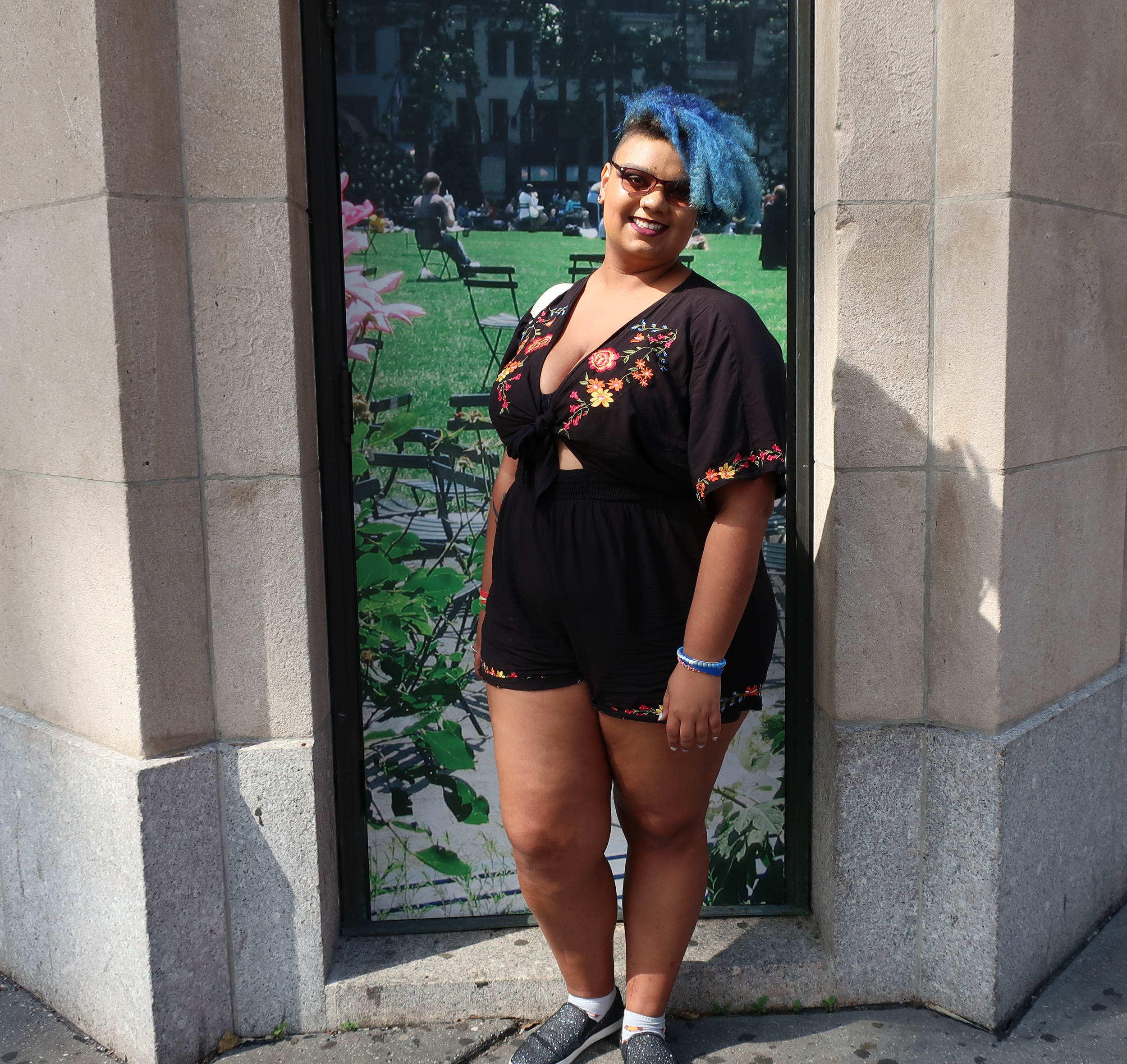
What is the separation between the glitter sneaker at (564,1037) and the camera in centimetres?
263

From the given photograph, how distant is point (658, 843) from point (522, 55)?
6.75 ft

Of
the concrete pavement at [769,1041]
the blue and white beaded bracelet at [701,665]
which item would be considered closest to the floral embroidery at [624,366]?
the blue and white beaded bracelet at [701,665]

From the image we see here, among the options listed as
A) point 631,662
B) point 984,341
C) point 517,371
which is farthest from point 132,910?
point 984,341

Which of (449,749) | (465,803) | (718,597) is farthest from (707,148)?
(465,803)

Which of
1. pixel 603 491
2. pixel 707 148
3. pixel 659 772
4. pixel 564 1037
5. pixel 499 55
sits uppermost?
pixel 499 55

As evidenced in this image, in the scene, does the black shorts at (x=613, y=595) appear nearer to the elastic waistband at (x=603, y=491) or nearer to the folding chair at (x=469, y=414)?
the elastic waistband at (x=603, y=491)

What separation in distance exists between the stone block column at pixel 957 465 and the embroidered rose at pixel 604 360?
76 cm

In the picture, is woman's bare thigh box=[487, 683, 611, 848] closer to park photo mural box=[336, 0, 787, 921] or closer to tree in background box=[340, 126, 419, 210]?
park photo mural box=[336, 0, 787, 921]

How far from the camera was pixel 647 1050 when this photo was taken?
2596mm

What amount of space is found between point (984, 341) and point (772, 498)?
84 cm

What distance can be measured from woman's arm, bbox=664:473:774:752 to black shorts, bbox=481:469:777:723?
0.25 feet

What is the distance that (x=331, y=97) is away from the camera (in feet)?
9.19

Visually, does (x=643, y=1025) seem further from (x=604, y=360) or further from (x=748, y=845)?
A: (x=604, y=360)

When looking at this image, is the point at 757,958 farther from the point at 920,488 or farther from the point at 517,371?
the point at 517,371
